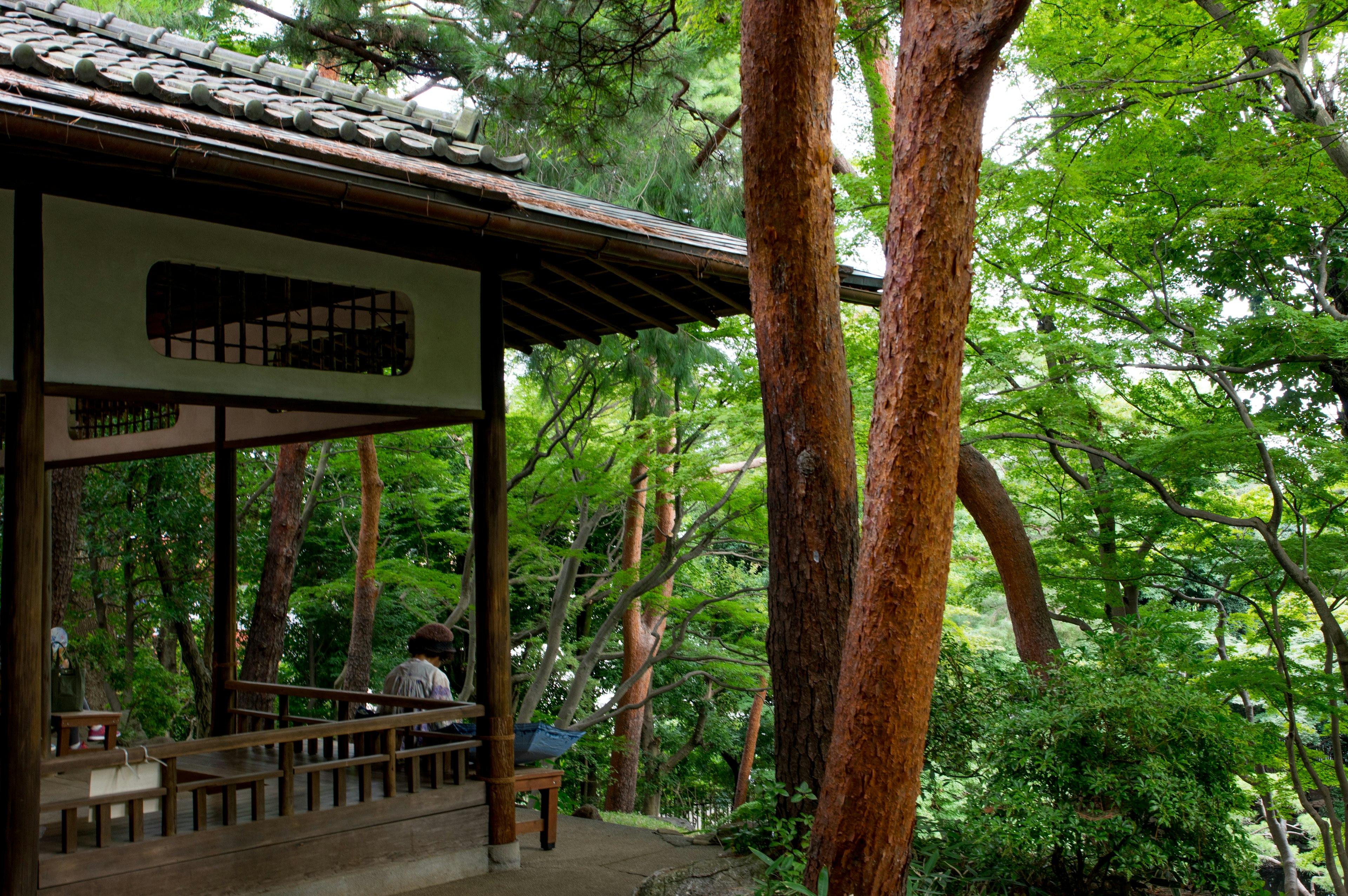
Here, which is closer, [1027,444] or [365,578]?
[1027,444]

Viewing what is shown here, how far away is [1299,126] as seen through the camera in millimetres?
7375

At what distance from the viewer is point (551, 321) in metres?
6.90

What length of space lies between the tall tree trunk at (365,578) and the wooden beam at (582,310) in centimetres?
491

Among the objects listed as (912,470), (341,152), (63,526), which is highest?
(341,152)

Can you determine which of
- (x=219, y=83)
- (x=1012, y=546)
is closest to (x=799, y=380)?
(x=219, y=83)

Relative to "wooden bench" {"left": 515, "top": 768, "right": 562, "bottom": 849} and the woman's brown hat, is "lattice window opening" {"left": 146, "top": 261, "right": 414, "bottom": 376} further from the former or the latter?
"wooden bench" {"left": 515, "top": 768, "right": 562, "bottom": 849}

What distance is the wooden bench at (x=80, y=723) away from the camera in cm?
512

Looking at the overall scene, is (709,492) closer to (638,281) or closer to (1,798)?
(638,281)

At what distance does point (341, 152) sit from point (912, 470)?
2515 millimetres

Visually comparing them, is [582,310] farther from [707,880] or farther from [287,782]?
[707,880]

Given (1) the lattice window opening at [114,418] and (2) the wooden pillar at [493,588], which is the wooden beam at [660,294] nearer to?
(2) the wooden pillar at [493,588]

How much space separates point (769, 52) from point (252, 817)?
4.06 m

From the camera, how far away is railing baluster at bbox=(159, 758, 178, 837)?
3.96 metres

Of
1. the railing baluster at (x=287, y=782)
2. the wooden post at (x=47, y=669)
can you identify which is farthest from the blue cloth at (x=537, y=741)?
the wooden post at (x=47, y=669)
